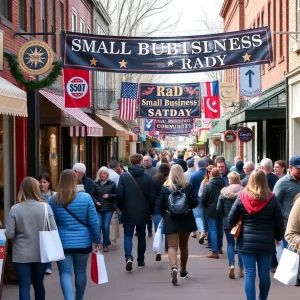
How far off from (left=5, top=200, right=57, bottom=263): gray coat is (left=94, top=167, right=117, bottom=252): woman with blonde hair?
527 centimetres

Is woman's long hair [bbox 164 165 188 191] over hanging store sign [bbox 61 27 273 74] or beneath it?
beneath

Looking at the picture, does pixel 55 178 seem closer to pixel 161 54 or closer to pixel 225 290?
pixel 161 54

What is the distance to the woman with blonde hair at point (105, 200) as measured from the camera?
12.2 metres

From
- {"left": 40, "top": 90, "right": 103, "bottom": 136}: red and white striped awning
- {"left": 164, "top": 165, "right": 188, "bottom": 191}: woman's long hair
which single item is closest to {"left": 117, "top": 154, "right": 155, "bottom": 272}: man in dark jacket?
{"left": 164, "top": 165, "right": 188, "bottom": 191}: woman's long hair

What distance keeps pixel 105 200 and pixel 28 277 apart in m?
5.35

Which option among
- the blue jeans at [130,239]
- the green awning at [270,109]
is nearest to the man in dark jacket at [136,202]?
the blue jeans at [130,239]

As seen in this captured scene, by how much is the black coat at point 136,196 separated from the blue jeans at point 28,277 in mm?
3420

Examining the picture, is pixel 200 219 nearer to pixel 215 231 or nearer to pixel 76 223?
pixel 215 231

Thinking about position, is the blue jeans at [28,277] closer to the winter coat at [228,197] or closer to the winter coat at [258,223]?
the winter coat at [258,223]

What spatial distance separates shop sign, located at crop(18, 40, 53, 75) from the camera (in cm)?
1183

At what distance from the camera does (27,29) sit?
15828 mm

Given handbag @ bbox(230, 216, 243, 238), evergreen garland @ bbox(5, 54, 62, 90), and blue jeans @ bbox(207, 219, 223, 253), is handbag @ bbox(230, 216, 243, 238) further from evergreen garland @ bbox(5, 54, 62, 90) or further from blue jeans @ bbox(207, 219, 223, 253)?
evergreen garland @ bbox(5, 54, 62, 90)

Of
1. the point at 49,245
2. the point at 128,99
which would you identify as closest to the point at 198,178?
the point at 49,245

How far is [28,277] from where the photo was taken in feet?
22.7
